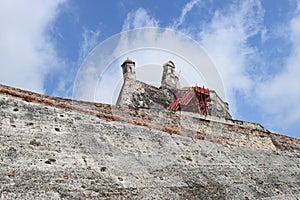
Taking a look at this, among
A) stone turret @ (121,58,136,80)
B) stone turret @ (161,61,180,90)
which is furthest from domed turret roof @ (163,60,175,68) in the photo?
stone turret @ (121,58,136,80)

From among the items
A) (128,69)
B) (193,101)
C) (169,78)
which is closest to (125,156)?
(193,101)

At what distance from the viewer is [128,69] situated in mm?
28703

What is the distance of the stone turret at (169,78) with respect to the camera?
3178 centimetres

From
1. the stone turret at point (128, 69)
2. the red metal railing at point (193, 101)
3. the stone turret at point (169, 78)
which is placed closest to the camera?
the red metal railing at point (193, 101)

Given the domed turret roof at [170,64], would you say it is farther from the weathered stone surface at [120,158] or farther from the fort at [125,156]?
the weathered stone surface at [120,158]

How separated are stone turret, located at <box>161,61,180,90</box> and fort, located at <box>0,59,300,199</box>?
1524 cm

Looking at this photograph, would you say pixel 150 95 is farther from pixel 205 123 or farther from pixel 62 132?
pixel 62 132

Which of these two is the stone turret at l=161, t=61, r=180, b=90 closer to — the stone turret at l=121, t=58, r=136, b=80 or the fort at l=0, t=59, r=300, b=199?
the stone turret at l=121, t=58, r=136, b=80

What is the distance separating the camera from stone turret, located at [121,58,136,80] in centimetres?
2815

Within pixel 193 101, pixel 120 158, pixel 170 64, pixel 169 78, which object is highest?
pixel 170 64

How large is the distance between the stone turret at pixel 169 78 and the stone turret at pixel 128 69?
12.6ft

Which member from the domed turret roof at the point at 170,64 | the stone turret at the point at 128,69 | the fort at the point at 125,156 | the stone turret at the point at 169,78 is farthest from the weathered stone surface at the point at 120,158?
the domed turret roof at the point at 170,64

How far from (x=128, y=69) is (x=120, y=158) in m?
19.3

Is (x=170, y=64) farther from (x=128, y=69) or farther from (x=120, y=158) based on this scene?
(x=120, y=158)
